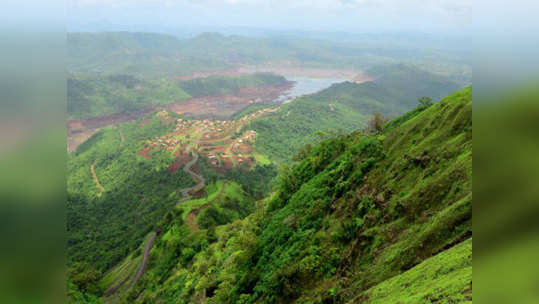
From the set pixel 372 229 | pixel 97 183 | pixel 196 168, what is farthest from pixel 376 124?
pixel 97 183

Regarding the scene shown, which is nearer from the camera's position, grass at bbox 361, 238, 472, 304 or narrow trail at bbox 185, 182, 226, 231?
grass at bbox 361, 238, 472, 304

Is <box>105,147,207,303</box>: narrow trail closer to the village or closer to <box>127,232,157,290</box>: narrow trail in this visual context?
<box>127,232,157,290</box>: narrow trail

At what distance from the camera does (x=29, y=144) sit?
3.16 m

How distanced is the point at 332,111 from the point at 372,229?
140 m

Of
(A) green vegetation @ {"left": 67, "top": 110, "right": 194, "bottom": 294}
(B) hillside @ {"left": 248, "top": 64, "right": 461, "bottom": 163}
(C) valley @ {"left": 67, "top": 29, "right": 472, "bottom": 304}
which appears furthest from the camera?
(B) hillside @ {"left": 248, "top": 64, "right": 461, "bottom": 163}

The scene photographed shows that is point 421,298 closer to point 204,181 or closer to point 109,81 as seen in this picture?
point 204,181

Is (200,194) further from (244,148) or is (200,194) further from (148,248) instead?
(244,148)

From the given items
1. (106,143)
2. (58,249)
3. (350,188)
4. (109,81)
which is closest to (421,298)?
A: (58,249)

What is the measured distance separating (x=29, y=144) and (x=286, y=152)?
10693cm

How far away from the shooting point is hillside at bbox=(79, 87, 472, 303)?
1028 cm

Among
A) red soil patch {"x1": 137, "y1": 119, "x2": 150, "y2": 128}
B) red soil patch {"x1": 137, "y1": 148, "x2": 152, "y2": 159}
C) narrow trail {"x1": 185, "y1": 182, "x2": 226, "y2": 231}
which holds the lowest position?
narrow trail {"x1": 185, "y1": 182, "x2": 226, "y2": 231}

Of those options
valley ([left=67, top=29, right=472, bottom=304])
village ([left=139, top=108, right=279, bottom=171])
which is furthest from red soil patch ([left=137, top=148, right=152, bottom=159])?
valley ([left=67, top=29, right=472, bottom=304])

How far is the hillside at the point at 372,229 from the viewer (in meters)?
10.3

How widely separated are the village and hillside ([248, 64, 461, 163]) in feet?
19.4
